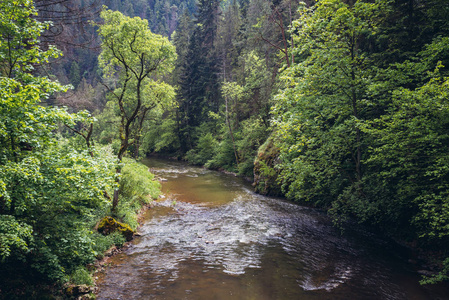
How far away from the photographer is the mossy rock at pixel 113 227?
31.6ft

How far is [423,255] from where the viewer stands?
8.79 metres

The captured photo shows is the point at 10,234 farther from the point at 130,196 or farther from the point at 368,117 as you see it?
the point at 368,117

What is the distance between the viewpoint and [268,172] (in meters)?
17.7

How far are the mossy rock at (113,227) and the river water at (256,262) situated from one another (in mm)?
511

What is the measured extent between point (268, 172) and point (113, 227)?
11.1 metres

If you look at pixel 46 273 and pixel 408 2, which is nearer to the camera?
pixel 46 273

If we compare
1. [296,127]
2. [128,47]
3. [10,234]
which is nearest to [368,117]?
[296,127]

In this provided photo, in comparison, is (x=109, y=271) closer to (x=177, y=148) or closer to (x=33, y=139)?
(x=33, y=139)

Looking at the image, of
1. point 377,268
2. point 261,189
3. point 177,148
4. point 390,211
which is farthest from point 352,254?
point 177,148

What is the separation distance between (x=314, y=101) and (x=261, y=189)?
9.24 meters

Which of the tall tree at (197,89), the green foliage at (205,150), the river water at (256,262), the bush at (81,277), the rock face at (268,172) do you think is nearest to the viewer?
the bush at (81,277)

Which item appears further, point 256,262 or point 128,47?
point 128,47

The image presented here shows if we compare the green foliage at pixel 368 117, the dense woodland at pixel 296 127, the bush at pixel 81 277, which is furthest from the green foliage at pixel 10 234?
the green foliage at pixel 368 117

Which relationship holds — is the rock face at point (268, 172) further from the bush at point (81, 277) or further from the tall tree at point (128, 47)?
→ the bush at point (81, 277)
